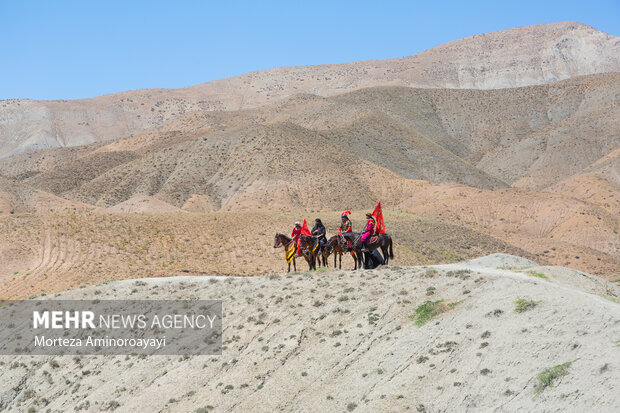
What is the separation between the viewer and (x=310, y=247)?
96.7 feet

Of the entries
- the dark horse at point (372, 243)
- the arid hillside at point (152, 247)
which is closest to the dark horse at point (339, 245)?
the dark horse at point (372, 243)

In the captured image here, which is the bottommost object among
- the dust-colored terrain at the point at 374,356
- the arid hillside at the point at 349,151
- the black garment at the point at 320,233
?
the dust-colored terrain at the point at 374,356

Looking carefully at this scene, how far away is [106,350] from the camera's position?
23750 mm

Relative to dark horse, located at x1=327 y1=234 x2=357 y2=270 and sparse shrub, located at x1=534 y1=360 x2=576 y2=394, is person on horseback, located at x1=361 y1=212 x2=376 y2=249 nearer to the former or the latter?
dark horse, located at x1=327 y1=234 x2=357 y2=270

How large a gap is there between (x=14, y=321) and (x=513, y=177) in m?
94.6

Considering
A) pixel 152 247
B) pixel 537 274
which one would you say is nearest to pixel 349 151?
pixel 152 247

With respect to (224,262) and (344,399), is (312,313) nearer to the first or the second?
(344,399)

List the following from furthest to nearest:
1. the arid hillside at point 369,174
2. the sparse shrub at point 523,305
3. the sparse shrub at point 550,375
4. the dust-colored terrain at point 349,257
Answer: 1. the arid hillside at point 369,174
2. the sparse shrub at point 523,305
3. the dust-colored terrain at point 349,257
4. the sparse shrub at point 550,375

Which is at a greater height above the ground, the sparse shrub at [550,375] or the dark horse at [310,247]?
the dark horse at [310,247]

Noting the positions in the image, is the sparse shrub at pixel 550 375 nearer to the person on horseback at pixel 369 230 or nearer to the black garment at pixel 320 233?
the person on horseback at pixel 369 230

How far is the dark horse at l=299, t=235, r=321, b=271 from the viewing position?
29266 mm

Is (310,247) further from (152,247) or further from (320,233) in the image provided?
(152,247)

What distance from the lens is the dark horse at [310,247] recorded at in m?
29.3

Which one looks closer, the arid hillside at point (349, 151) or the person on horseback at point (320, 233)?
the person on horseback at point (320, 233)
